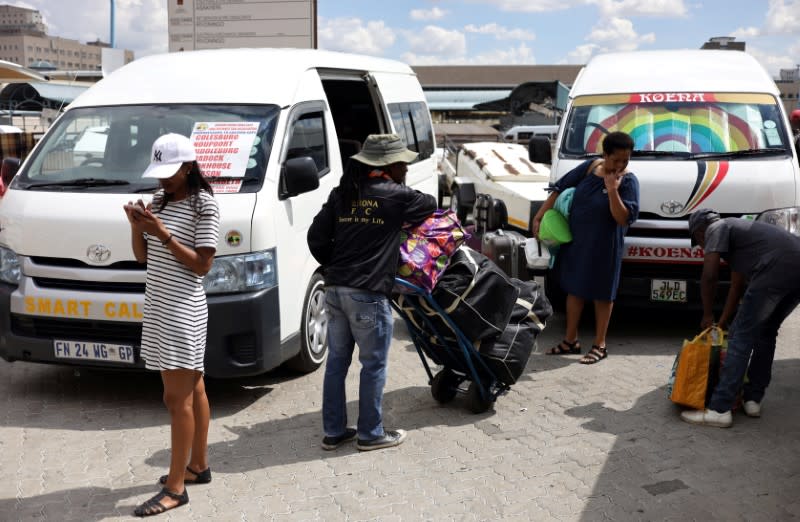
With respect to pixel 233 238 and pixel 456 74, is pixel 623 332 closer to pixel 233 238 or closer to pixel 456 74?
pixel 233 238

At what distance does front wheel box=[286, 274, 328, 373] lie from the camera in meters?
5.85

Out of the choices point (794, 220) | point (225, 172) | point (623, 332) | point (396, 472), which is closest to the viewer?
point (396, 472)

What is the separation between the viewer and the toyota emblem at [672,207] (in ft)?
21.9

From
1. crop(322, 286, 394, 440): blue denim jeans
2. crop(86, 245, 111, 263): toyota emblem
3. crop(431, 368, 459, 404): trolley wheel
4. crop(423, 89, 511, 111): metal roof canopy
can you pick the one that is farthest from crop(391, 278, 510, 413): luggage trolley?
crop(423, 89, 511, 111): metal roof canopy

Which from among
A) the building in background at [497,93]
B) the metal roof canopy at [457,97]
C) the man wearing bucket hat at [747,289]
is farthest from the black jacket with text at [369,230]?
the metal roof canopy at [457,97]

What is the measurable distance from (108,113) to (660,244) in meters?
4.36

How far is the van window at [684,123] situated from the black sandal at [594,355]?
1.79 m

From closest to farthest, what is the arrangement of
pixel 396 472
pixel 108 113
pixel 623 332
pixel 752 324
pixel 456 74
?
1. pixel 396 472
2. pixel 752 324
3. pixel 108 113
4. pixel 623 332
5. pixel 456 74

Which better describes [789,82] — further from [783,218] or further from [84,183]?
[84,183]

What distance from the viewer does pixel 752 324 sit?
4.93 metres

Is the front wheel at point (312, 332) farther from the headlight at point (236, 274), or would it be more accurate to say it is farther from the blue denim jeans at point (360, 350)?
the blue denim jeans at point (360, 350)

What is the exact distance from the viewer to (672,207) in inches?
263

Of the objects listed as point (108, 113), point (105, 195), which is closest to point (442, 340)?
point (105, 195)

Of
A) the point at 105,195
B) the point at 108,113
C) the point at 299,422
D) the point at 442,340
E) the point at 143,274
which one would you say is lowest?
the point at 299,422
